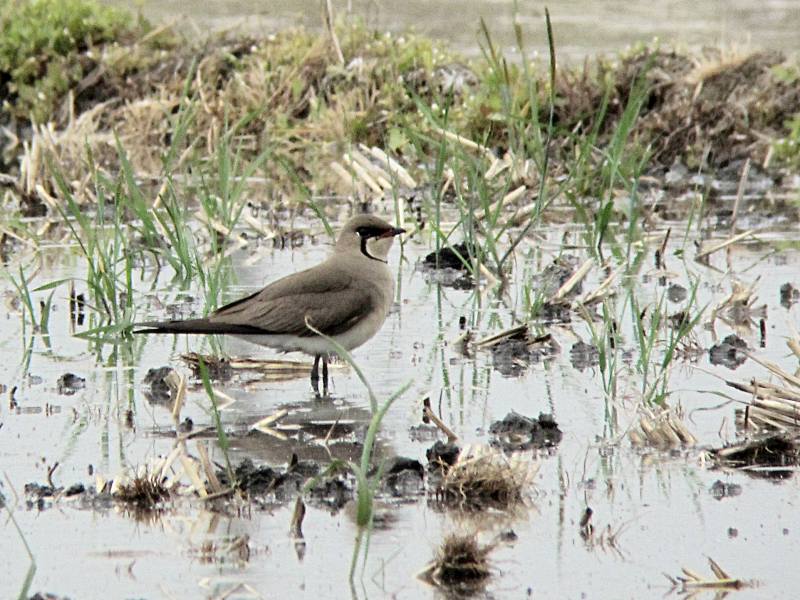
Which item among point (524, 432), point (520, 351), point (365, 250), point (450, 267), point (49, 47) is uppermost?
point (49, 47)

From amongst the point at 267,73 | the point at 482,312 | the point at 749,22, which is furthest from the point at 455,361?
the point at 749,22

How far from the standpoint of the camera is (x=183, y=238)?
818 cm

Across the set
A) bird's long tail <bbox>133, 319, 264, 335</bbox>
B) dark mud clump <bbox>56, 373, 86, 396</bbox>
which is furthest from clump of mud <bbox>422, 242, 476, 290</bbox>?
dark mud clump <bbox>56, 373, 86, 396</bbox>

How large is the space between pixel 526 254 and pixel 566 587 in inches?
221

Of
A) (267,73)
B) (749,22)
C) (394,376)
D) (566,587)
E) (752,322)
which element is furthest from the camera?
(749,22)

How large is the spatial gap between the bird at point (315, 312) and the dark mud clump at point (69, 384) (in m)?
0.39

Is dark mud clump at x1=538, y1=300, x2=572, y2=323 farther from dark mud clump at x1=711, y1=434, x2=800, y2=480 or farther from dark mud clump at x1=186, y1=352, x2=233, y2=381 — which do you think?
dark mud clump at x1=711, y1=434, x2=800, y2=480

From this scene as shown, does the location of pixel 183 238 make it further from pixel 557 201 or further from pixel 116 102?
pixel 116 102

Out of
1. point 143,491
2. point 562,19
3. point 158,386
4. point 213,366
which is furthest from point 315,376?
point 562,19

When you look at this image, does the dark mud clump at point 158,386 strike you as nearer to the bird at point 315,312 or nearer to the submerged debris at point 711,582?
the bird at point 315,312

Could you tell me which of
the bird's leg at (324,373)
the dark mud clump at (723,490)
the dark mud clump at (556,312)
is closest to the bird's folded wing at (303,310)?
the bird's leg at (324,373)

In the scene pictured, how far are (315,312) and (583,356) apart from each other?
4.25 ft

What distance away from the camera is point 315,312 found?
714cm

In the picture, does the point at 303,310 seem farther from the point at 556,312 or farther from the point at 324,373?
the point at 556,312
